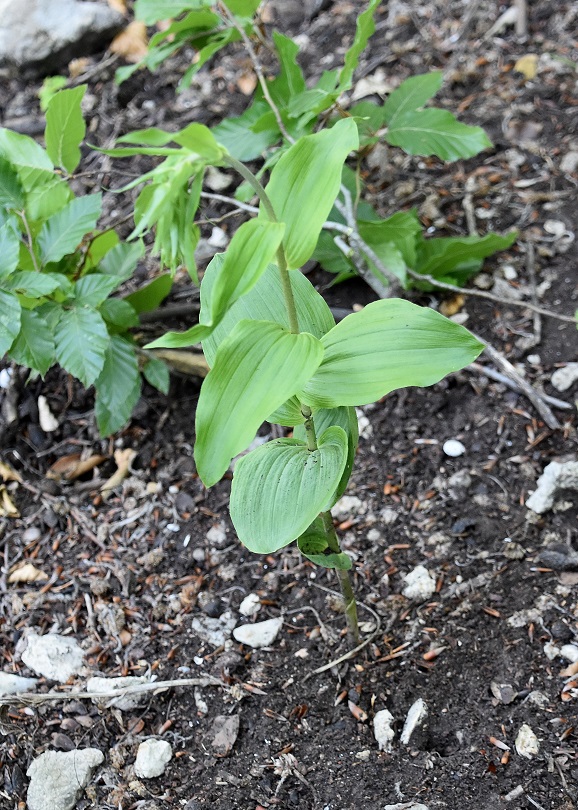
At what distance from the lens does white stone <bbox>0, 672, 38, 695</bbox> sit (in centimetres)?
174

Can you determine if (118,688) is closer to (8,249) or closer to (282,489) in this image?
(282,489)

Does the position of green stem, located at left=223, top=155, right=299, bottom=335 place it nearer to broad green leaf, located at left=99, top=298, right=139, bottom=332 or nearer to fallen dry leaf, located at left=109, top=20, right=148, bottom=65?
broad green leaf, located at left=99, top=298, right=139, bottom=332

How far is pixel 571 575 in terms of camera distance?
175 centimetres

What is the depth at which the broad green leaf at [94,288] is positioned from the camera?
6.07 ft

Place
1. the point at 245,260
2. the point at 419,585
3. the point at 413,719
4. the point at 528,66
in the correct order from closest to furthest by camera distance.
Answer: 1. the point at 245,260
2. the point at 413,719
3. the point at 419,585
4. the point at 528,66

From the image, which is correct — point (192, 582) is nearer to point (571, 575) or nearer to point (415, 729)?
point (415, 729)

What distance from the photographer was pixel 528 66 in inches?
116

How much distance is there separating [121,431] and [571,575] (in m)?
1.35

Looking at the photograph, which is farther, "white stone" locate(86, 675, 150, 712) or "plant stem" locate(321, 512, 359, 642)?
"white stone" locate(86, 675, 150, 712)

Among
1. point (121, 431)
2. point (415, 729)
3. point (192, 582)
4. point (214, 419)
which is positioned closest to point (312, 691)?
point (415, 729)

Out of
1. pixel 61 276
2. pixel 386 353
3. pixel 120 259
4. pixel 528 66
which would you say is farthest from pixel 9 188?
pixel 528 66

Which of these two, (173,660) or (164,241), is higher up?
(164,241)

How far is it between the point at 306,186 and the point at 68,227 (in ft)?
3.05

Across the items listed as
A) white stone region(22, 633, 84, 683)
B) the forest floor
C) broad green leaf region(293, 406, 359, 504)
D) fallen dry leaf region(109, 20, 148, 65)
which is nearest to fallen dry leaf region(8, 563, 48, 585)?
the forest floor
